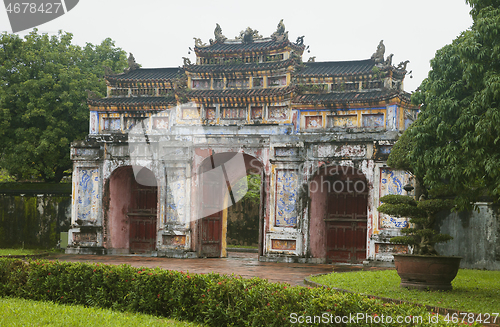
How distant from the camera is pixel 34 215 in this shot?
75.1 ft

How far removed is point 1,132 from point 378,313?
20.0m

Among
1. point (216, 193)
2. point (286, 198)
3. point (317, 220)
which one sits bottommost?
point (317, 220)

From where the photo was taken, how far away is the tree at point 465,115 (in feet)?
29.5

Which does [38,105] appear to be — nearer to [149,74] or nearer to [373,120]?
[149,74]

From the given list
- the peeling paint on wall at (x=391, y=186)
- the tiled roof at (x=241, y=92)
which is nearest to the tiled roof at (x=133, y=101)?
the tiled roof at (x=241, y=92)

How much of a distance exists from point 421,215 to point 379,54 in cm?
953

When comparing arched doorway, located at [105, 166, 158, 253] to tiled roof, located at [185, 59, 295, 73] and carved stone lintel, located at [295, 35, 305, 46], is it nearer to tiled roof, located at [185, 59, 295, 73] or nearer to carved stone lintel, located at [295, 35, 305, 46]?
tiled roof, located at [185, 59, 295, 73]

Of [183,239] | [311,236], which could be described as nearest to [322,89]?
[311,236]

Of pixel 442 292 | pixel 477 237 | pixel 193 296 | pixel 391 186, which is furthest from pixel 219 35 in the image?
pixel 193 296

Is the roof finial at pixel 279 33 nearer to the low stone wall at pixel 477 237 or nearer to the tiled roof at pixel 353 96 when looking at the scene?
the tiled roof at pixel 353 96

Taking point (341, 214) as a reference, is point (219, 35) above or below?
above

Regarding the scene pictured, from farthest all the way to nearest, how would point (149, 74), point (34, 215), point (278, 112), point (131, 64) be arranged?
point (131, 64) → point (149, 74) → point (34, 215) → point (278, 112)

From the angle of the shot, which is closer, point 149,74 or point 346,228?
point 346,228

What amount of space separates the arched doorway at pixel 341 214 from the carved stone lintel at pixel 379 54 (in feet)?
13.5
